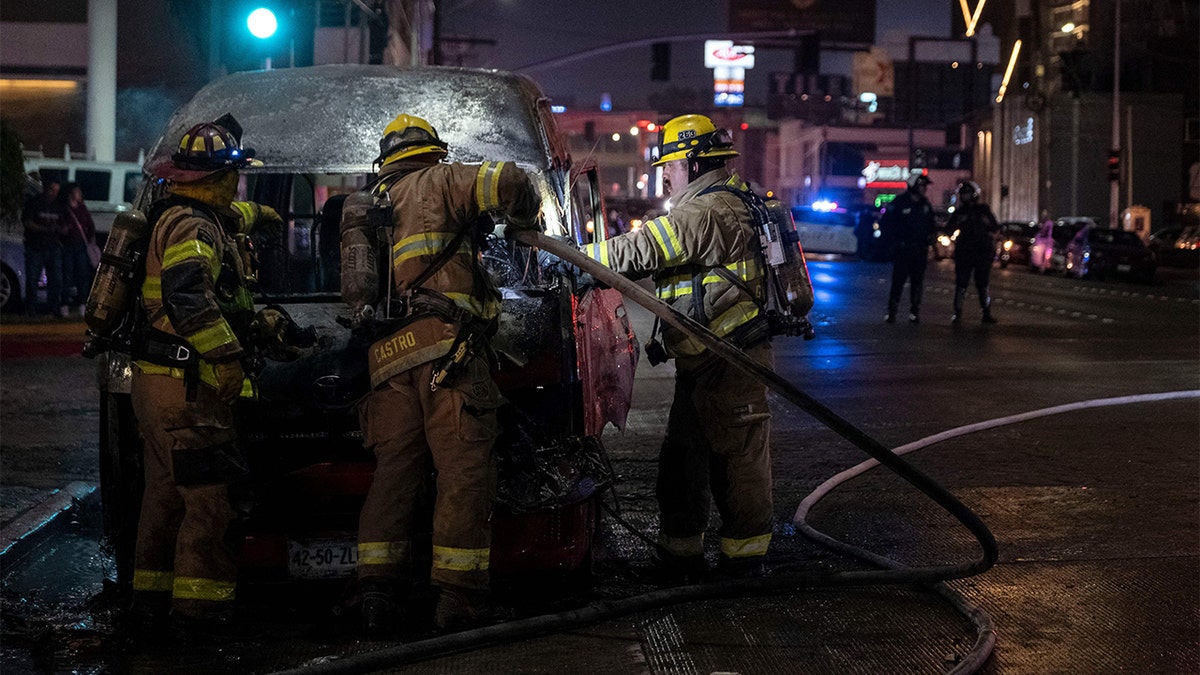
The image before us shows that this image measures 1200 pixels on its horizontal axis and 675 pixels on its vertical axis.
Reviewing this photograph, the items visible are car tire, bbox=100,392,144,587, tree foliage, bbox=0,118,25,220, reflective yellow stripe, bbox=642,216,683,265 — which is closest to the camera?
car tire, bbox=100,392,144,587

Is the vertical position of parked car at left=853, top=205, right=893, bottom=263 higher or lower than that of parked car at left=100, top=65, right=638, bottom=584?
higher

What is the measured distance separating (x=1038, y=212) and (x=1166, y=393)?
5102 cm

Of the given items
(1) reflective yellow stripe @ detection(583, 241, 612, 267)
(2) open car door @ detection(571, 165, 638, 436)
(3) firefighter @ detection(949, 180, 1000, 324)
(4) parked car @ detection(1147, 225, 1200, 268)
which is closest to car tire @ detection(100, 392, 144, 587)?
(2) open car door @ detection(571, 165, 638, 436)

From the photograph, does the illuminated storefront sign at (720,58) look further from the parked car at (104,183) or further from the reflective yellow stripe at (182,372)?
the reflective yellow stripe at (182,372)

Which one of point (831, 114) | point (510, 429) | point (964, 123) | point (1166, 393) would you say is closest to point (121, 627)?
point (510, 429)

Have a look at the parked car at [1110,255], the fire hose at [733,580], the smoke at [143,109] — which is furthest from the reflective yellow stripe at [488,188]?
the parked car at [1110,255]

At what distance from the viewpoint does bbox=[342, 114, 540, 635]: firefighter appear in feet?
16.4

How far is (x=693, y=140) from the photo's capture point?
232 inches

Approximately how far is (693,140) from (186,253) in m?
2.14

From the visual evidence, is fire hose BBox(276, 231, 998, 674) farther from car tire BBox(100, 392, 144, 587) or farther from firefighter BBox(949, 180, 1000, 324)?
firefighter BBox(949, 180, 1000, 324)

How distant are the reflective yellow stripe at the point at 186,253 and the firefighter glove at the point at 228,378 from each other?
0.36m

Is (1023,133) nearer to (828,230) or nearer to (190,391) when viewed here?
(828,230)

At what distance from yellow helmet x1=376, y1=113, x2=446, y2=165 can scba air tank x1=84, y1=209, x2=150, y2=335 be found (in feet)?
3.07

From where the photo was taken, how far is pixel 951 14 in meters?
97.8
